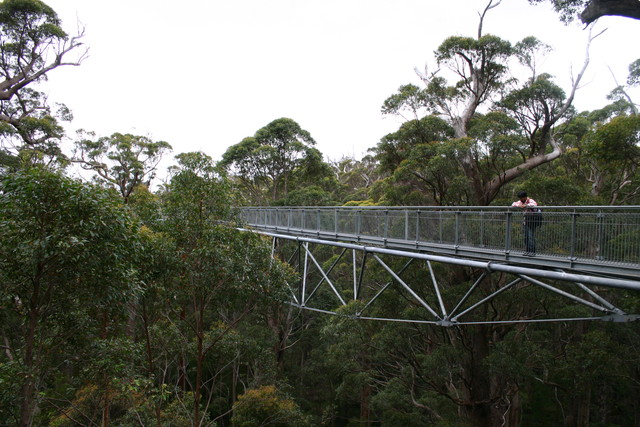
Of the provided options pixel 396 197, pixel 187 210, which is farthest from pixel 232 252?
pixel 396 197

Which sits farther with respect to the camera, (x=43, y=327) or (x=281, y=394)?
(x=281, y=394)

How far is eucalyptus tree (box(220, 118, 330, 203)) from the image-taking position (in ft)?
65.2

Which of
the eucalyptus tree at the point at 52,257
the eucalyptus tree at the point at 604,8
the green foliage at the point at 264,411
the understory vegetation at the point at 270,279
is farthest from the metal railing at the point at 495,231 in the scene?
the green foliage at the point at 264,411

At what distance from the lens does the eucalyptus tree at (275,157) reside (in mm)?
19859

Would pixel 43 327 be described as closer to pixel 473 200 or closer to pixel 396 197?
pixel 396 197

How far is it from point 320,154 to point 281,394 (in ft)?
38.4

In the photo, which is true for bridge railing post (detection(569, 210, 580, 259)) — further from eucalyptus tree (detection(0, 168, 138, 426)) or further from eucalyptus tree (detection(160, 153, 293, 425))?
eucalyptus tree (detection(0, 168, 138, 426))

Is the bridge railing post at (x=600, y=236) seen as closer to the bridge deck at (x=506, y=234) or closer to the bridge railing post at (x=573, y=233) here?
the bridge deck at (x=506, y=234)

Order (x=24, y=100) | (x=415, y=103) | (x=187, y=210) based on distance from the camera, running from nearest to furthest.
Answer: (x=187, y=210) < (x=415, y=103) < (x=24, y=100)

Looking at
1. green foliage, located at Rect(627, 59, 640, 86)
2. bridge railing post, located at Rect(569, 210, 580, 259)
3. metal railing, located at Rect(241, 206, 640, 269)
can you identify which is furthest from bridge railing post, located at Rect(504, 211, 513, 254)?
green foliage, located at Rect(627, 59, 640, 86)

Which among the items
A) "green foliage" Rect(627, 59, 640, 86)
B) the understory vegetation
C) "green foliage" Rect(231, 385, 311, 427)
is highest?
"green foliage" Rect(627, 59, 640, 86)

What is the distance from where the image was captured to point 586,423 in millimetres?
14992

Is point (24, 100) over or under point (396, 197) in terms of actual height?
over

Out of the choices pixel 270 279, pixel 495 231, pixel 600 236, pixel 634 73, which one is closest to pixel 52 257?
pixel 270 279
